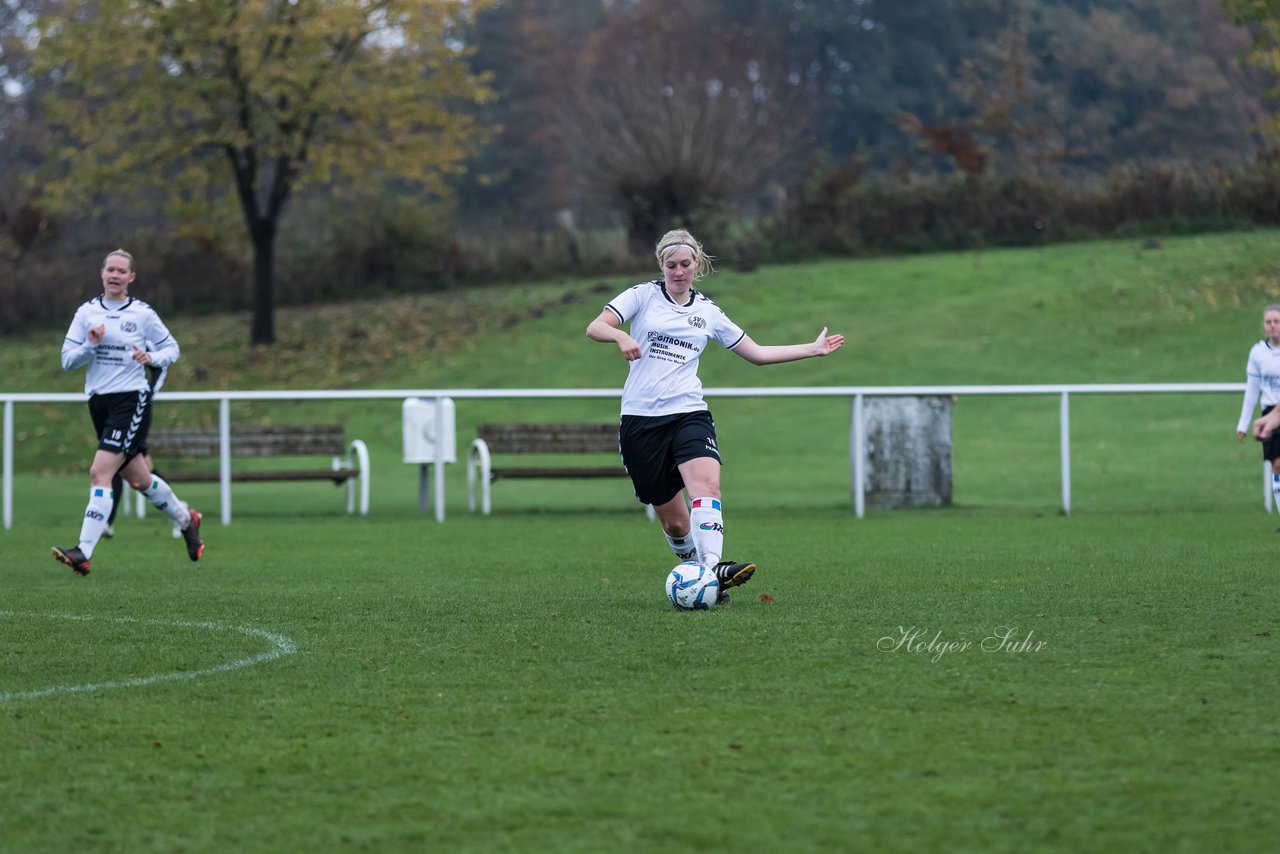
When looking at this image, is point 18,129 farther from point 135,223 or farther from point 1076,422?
point 1076,422

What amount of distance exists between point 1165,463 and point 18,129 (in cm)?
4258

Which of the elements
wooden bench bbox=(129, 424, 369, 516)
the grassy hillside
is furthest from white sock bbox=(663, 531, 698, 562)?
A: the grassy hillside

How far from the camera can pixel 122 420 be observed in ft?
37.2

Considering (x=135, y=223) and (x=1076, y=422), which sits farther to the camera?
(x=135, y=223)

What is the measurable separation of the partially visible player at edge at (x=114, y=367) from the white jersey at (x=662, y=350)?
155 inches

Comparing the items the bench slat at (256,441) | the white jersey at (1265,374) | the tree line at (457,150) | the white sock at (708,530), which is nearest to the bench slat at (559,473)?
the bench slat at (256,441)

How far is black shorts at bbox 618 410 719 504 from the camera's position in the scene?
863cm

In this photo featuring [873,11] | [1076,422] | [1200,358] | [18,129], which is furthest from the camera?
[873,11]

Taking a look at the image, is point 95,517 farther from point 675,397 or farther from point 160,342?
point 675,397

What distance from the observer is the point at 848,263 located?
37.6 metres

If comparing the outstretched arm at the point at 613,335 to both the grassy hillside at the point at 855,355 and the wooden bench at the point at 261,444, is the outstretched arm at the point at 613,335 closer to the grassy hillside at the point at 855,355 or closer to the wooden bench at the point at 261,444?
the wooden bench at the point at 261,444

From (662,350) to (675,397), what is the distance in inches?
10.0

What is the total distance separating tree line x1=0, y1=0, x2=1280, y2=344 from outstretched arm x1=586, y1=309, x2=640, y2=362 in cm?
2153

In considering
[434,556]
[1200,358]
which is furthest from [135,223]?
[434,556]
